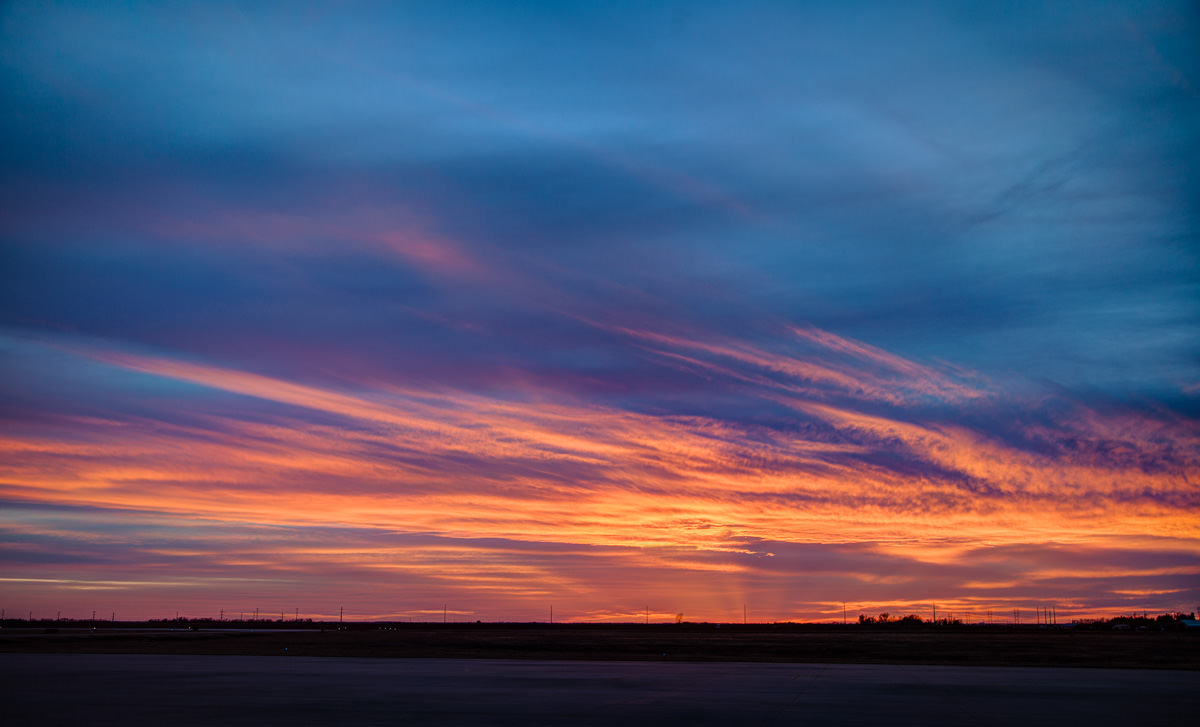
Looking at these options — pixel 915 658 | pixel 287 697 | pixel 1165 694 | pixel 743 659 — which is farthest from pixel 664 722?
pixel 915 658

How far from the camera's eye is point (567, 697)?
99.6ft

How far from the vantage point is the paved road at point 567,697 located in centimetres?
2367

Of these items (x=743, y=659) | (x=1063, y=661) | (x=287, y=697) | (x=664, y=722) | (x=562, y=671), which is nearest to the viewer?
(x=664, y=722)

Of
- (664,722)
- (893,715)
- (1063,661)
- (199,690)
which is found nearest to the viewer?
(664,722)

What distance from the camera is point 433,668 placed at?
50.0 meters

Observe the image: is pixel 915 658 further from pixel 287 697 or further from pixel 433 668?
pixel 287 697

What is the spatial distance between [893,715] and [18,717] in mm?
24400

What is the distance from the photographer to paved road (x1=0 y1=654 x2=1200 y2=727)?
2367cm

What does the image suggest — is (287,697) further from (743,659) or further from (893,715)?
(743,659)

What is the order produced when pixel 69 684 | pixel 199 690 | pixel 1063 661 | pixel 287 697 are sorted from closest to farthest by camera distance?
pixel 287 697
pixel 199 690
pixel 69 684
pixel 1063 661

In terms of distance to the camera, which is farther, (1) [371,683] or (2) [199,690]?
(1) [371,683]

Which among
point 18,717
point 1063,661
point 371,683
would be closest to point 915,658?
point 1063,661

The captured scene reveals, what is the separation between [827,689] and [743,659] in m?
32.6

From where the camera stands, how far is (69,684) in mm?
34750
